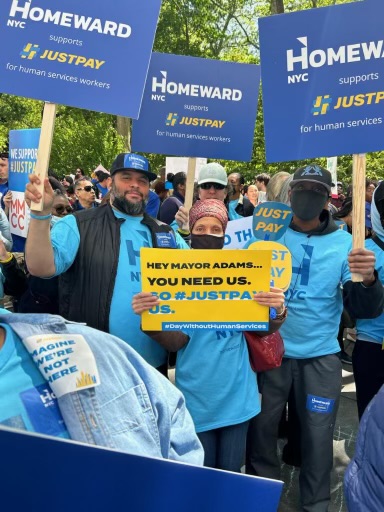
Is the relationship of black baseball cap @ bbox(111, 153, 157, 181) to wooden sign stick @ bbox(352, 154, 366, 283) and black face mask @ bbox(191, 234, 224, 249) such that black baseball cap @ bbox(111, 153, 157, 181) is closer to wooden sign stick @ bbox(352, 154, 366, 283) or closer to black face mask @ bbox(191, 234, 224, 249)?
black face mask @ bbox(191, 234, 224, 249)

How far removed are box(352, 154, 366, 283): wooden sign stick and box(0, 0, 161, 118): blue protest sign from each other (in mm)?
1118

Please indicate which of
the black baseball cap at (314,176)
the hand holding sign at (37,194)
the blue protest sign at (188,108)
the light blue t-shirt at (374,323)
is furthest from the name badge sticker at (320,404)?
the blue protest sign at (188,108)

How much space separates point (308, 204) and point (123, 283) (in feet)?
3.75

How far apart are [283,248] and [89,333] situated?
73.7 inches

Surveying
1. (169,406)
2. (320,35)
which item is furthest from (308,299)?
(169,406)

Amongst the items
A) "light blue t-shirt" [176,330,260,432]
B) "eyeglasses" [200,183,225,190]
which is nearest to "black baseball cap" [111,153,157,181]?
"light blue t-shirt" [176,330,260,432]

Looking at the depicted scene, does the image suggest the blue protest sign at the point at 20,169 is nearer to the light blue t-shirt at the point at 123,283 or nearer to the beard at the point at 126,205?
the beard at the point at 126,205

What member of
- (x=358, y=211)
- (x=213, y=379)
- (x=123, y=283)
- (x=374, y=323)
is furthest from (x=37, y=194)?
(x=374, y=323)

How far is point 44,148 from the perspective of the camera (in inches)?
108

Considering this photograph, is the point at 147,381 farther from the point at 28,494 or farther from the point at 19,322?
the point at 28,494

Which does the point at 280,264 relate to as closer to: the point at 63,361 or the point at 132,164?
the point at 132,164

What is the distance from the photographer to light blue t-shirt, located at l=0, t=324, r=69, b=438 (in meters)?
1.18

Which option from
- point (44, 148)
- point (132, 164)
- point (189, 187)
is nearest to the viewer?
point (44, 148)

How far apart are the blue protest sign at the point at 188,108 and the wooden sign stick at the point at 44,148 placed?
152cm
